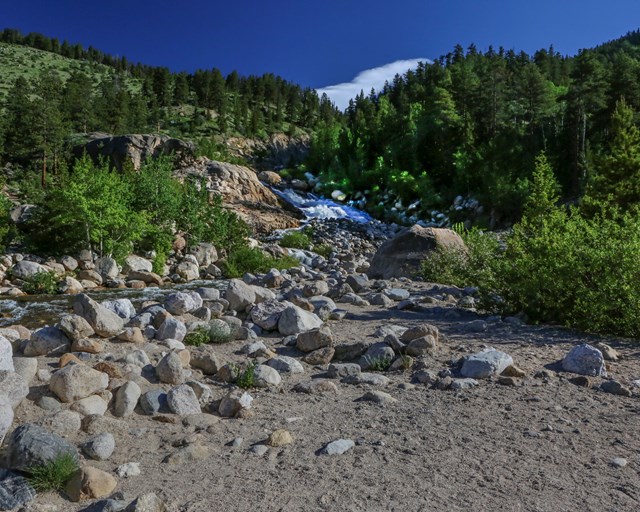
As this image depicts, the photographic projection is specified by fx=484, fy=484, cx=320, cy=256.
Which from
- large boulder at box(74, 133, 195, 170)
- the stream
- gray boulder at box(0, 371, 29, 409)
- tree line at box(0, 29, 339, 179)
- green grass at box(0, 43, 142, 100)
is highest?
green grass at box(0, 43, 142, 100)

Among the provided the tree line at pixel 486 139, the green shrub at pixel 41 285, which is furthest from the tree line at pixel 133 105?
the green shrub at pixel 41 285

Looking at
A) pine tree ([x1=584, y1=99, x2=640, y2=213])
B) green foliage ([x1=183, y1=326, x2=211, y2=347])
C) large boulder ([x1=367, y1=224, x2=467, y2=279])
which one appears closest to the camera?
green foliage ([x1=183, y1=326, x2=211, y2=347])

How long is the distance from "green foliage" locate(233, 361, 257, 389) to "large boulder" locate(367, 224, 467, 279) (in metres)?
11.0

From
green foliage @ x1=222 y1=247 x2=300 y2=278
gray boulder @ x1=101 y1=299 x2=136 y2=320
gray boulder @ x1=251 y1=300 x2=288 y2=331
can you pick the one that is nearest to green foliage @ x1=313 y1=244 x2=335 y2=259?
green foliage @ x1=222 y1=247 x2=300 y2=278

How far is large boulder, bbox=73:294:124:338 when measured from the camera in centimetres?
754

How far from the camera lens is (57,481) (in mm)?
3529

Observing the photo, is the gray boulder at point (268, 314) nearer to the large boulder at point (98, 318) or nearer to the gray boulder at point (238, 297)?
the gray boulder at point (238, 297)

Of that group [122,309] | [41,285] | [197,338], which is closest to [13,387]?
[197,338]

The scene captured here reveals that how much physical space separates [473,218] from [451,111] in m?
16.3

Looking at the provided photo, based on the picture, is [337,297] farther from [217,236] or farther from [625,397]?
[217,236]

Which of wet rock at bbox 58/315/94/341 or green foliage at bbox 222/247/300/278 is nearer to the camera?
wet rock at bbox 58/315/94/341

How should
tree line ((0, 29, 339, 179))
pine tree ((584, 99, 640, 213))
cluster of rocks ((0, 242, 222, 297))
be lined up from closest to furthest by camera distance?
cluster of rocks ((0, 242, 222, 297))
pine tree ((584, 99, 640, 213))
tree line ((0, 29, 339, 179))

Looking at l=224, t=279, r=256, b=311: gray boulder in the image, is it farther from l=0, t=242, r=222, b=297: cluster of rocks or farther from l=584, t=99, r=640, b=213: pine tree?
l=584, t=99, r=640, b=213: pine tree

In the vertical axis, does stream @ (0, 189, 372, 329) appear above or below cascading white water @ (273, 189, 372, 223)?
below
